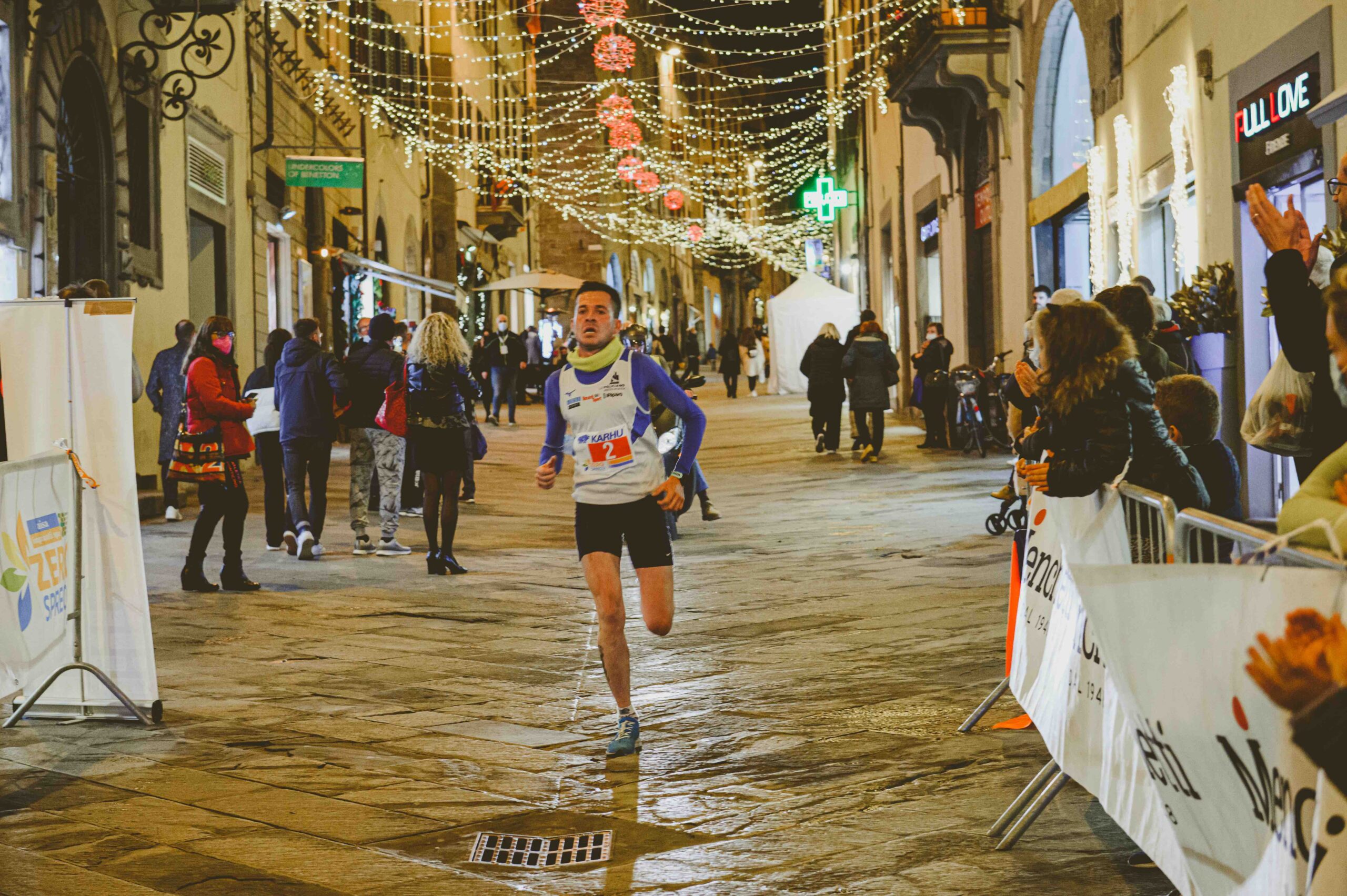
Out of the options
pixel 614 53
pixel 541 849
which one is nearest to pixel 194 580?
pixel 541 849

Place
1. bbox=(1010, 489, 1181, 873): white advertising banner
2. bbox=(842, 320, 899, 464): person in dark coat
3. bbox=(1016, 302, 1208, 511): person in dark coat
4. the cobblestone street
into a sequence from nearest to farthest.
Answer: bbox=(1010, 489, 1181, 873): white advertising banner → the cobblestone street → bbox=(1016, 302, 1208, 511): person in dark coat → bbox=(842, 320, 899, 464): person in dark coat

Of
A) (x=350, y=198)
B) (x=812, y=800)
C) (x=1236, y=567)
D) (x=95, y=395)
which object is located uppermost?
(x=350, y=198)

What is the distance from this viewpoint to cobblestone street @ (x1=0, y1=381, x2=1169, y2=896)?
173 inches

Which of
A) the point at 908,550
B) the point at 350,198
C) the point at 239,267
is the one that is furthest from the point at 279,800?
the point at 350,198

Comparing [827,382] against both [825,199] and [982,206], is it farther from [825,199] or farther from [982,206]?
[825,199]

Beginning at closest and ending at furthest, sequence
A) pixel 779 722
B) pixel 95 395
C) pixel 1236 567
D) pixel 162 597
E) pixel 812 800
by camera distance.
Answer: pixel 1236 567, pixel 812 800, pixel 779 722, pixel 95 395, pixel 162 597

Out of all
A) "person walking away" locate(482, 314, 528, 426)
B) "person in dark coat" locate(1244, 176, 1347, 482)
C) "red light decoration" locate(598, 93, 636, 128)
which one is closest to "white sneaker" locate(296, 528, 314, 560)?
"person in dark coat" locate(1244, 176, 1347, 482)

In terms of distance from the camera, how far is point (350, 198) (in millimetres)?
28016

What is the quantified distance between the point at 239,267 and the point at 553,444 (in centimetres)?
1457

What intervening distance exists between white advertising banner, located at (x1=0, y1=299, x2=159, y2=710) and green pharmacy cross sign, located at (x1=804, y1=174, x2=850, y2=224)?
34.2 metres

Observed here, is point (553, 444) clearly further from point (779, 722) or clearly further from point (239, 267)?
point (239, 267)

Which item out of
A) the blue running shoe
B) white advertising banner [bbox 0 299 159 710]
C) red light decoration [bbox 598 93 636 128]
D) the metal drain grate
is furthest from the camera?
red light decoration [bbox 598 93 636 128]

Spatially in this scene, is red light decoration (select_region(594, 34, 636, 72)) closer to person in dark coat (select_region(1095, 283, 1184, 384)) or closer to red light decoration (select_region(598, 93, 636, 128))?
red light decoration (select_region(598, 93, 636, 128))

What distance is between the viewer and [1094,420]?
16.1ft
